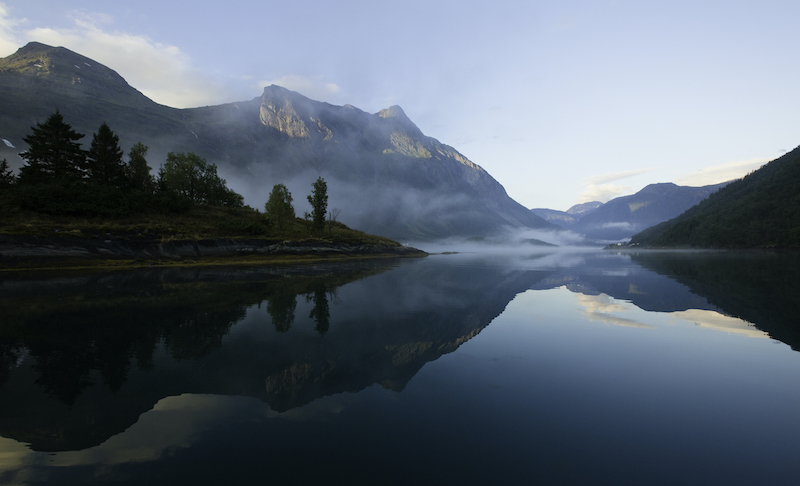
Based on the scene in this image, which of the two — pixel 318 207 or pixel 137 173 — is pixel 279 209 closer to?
pixel 318 207

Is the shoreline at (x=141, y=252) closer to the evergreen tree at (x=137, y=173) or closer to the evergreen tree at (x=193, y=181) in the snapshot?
the evergreen tree at (x=137, y=173)

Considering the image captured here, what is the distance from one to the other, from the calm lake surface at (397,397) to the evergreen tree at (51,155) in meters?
57.0

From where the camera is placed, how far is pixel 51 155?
186 ft

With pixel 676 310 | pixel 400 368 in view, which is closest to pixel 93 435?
pixel 400 368

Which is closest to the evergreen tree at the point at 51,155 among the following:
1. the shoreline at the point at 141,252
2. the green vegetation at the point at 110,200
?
the green vegetation at the point at 110,200

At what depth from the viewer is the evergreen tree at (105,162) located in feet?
201

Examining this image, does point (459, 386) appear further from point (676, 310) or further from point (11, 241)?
point (11, 241)

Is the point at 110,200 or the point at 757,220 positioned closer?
the point at 110,200

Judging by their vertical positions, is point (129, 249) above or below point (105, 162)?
below

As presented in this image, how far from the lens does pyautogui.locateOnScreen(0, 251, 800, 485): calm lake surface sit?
5668 mm

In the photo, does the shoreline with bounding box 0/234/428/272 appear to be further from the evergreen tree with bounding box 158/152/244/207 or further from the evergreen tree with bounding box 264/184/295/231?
the evergreen tree with bounding box 158/152/244/207

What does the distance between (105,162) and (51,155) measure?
7158mm

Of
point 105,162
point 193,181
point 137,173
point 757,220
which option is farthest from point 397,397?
point 757,220

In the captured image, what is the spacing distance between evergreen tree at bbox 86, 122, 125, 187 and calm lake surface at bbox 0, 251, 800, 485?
2368 inches
